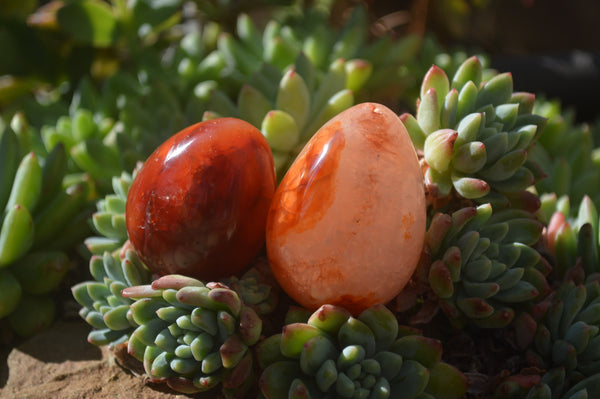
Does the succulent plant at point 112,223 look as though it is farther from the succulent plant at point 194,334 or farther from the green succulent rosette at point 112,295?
the succulent plant at point 194,334

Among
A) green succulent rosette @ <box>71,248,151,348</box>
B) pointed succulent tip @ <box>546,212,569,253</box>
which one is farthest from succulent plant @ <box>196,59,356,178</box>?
pointed succulent tip @ <box>546,212,569,253</box>

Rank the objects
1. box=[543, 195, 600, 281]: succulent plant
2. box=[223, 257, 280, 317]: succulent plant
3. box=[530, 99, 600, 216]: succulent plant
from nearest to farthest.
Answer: box=[223, 257, 280, 317]: succulent plant → box=[543, 195, 600, 281]: succulent plant → box=[530, 99, 600, 216]: succulent plant

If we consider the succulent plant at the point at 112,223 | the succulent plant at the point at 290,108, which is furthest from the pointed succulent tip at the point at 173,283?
the succulent plant at the point at 290,108

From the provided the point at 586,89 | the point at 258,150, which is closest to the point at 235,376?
the point at 258,150

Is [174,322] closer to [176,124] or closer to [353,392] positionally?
[353,392]

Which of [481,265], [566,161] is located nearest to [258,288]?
[481,265]

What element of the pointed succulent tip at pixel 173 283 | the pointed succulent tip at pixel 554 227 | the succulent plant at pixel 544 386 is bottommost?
the succulent plant at pixel 544 386

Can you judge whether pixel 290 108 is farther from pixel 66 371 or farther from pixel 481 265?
pixel 66 371

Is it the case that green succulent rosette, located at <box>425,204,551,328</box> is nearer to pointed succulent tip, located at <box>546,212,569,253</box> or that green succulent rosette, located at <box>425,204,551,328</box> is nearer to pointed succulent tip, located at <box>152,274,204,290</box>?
pointed succulent tip, located at <box>546,212,569,253</box>
